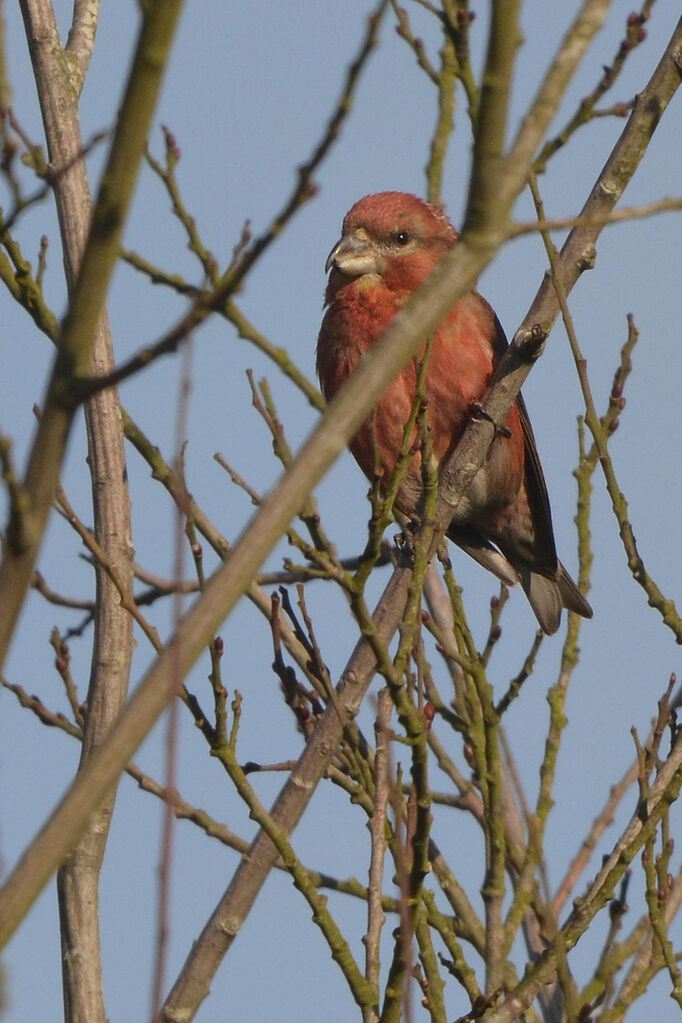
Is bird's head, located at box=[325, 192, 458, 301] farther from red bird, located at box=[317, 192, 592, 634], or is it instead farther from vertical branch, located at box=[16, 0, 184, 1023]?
vertical branch, located at box=[16, 0, 184, 1023]

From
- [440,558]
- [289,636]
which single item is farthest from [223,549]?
[440,558]

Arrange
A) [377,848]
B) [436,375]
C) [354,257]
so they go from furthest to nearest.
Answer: [354,257], [436,375], [377,848]

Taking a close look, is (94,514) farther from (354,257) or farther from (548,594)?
(548,594)

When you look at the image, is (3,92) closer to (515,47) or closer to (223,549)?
(515,47)

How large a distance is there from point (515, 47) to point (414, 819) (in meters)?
1.59

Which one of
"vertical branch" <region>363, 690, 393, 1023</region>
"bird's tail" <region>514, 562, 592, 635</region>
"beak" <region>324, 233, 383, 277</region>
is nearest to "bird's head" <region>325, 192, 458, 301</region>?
"beak" <region>324, 233, 383, 277</region>

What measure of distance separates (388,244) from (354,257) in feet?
0.51

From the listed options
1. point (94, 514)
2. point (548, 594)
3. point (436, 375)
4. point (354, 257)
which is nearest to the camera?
point (94, 514)

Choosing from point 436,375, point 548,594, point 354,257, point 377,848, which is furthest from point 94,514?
point 548,594

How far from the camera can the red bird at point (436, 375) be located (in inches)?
221

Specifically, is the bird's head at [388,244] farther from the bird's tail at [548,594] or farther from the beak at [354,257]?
the bird's tail at [548,594]

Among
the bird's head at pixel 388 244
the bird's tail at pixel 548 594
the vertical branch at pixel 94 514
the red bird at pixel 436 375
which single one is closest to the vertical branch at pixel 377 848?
the vertical branch at pixel 94 514

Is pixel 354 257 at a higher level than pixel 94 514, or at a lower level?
higher

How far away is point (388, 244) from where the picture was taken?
19.5 ft
